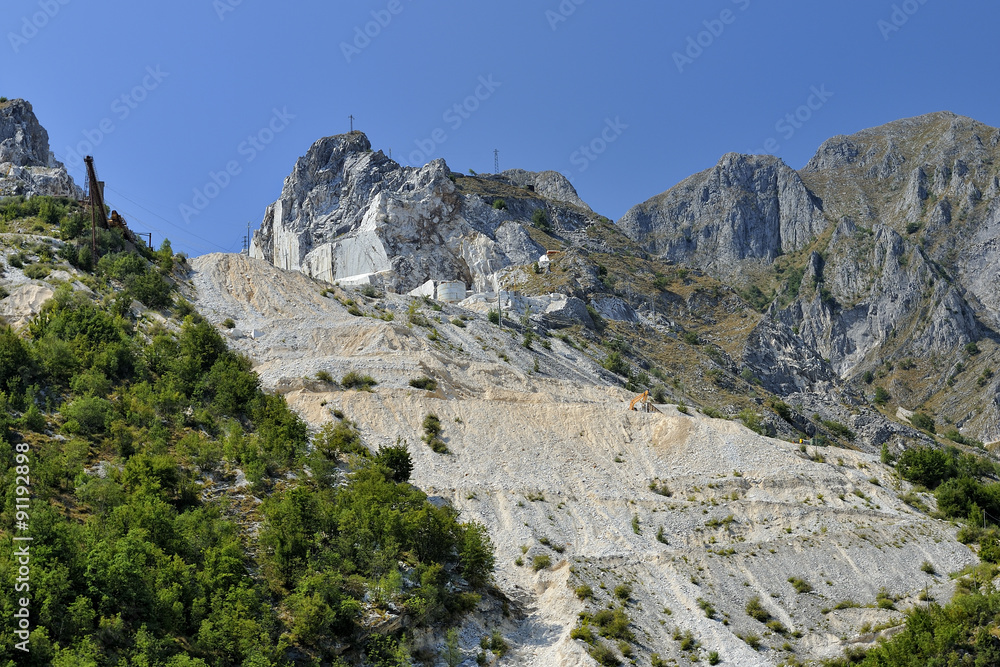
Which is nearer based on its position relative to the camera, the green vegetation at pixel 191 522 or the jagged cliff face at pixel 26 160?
the green vegetation at pixel 191 522

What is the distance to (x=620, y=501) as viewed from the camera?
36.5 meters

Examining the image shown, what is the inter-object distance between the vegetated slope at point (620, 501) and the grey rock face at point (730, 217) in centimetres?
11888

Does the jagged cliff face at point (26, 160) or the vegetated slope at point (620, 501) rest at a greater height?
the jagged cliff face at point (26, 160)

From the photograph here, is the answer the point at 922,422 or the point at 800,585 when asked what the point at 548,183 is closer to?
the point at 922,422

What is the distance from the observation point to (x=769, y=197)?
566 feet

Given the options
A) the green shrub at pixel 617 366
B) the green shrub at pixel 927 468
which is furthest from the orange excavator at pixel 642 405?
the green shrub at pixel 617 366

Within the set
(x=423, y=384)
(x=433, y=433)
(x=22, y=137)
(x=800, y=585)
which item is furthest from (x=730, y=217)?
(x=800, y=585)

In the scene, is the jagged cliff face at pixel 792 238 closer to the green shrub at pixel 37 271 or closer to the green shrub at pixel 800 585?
the green shrub at pixel 37 271

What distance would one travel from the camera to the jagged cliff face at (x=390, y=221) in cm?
9431

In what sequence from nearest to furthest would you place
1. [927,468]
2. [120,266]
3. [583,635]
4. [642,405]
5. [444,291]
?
[583,635] → [927,468] → [642,405] → [120,266] → [444,291]

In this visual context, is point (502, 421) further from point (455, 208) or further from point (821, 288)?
point (821, 288)

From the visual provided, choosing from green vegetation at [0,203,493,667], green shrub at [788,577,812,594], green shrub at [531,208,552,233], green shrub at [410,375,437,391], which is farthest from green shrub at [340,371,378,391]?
green shrub at [531,208,552,233]

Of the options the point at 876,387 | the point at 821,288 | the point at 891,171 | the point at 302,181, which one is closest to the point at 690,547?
the point at 876,387

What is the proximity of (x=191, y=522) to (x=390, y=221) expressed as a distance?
71.8 m
